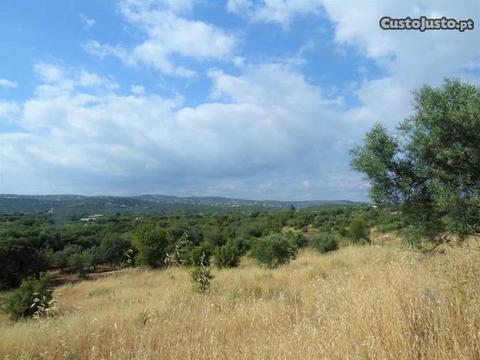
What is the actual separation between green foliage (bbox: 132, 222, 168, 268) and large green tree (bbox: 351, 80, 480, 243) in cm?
2062

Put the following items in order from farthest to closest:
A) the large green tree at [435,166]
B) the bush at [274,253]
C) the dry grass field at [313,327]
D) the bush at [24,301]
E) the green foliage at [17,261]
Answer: the green foliage at [17,261] < the bush at [274,253] < the bush at [24,301] < the large green tree at [435,166] < the dry grass field at [313,327]

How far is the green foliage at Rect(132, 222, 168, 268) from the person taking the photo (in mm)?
27250

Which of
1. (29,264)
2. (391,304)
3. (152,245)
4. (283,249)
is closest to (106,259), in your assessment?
(29,264)

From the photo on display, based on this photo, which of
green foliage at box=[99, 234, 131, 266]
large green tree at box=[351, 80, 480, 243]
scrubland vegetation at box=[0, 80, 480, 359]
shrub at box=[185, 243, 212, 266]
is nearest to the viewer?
scrubland vegetation at box=[0, 80, 480, 359]

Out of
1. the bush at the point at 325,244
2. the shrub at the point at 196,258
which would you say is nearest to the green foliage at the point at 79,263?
the shrub at the point at 196,258

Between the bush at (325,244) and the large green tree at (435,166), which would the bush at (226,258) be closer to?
the bush at (325,244)

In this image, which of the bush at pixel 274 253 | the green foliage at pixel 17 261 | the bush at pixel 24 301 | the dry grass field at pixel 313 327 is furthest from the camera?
the green foliage at pixel 17 261

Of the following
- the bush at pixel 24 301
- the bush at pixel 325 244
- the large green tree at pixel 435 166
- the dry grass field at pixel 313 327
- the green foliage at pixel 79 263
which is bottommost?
the green foliage at pixel 79 263

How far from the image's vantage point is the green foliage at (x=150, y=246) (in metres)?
27.2

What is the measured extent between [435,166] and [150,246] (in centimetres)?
2302

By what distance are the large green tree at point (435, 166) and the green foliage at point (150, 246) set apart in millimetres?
20615

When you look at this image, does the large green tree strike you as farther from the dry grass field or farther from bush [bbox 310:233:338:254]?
bush [bbox 310:233:338:254]

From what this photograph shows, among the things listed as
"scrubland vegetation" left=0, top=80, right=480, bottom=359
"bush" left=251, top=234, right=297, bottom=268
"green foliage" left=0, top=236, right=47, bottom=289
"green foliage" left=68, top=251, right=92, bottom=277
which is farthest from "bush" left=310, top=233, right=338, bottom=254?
"green foliage" left=0, top=236, right=47, bottom=289

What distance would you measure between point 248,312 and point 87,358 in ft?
7.41
